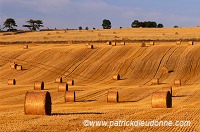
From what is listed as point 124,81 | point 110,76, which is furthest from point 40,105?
point 110,76

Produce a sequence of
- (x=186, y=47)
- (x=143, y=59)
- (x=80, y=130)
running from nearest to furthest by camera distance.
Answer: (x=80, y=130) → (x=143, y=59) → (x=186, y=47)

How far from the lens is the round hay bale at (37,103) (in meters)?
17.4

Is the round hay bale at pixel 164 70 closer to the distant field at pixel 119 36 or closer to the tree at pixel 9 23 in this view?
the distant field at pixel 119 36

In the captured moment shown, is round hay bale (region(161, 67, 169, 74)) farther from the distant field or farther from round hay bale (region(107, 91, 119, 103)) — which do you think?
the distant field

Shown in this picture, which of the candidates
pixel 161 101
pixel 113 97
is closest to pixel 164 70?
pixel 113 97

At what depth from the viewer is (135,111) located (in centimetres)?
1969

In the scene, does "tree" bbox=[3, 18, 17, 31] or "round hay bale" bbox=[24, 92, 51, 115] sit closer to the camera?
"round hay bale" bbox=[24, 92, 51, 115]

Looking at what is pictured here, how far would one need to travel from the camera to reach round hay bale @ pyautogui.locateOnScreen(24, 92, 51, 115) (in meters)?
17.4

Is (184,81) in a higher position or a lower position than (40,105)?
lower

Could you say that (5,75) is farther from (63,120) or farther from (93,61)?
(63,120)

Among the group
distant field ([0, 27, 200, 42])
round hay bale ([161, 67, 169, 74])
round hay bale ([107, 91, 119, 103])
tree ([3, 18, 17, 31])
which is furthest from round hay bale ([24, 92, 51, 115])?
tree ([3, 18, 17, 31])

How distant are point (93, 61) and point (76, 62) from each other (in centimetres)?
177

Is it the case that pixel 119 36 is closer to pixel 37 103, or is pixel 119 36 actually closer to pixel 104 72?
pixel 104 72

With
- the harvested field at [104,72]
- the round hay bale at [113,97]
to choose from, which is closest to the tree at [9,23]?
the harvested field at [104,72]
